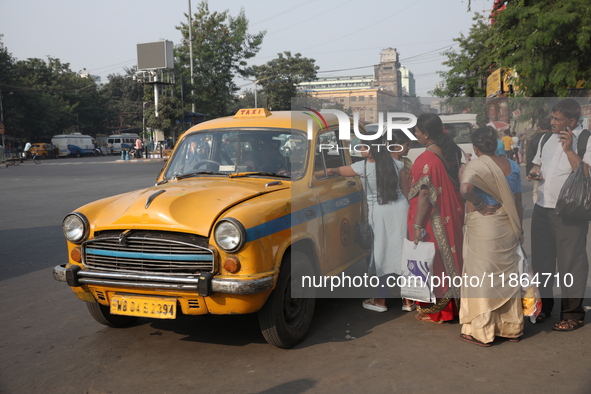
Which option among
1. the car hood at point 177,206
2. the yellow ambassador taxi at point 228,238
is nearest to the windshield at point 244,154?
the yellow ambassador taxi at point 228,238

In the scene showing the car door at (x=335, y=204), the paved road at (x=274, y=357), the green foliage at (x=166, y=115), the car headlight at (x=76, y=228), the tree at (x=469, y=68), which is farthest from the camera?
the green foliage at (x=166, y=115)

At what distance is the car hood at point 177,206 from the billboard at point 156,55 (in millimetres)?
45950

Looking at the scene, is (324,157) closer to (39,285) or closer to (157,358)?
(157,358)

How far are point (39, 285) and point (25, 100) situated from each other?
5704cm

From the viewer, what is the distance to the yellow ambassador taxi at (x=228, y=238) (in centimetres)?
411

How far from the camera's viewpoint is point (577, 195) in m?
4.80

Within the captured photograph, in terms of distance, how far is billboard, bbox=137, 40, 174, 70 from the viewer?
159 ft

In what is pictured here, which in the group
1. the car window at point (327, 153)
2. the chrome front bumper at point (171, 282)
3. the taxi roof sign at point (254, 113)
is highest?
the taxi roof sign at point (254, 113)

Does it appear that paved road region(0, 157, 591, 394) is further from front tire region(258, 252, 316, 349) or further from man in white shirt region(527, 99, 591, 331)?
man in white shirt region(527, 99, 591, 331)

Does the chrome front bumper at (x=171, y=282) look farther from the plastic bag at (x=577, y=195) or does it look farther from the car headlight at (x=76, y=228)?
the plastic bag at (x=577, y=195)

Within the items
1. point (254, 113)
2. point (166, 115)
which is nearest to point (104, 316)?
point (254, 113)

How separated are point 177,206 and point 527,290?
2.86 meters

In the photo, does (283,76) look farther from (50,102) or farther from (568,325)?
(568,325)

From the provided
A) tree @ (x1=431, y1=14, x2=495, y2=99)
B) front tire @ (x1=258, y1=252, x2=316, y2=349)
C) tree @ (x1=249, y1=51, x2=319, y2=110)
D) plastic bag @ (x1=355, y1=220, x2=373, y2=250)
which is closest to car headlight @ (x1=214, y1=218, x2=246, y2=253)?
front tire @ (x1=258, y1=252, x2=316, y2=349)
